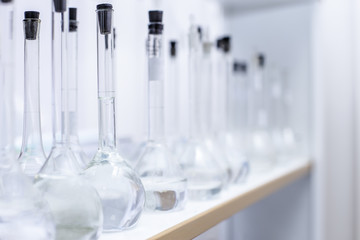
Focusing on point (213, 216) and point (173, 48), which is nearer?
point (213, 216)

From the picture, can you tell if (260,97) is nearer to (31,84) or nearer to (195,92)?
(195,92)

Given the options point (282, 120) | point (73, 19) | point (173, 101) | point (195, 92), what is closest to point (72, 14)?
point (73, 19)

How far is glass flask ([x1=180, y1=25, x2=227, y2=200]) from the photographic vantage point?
22.5 inches

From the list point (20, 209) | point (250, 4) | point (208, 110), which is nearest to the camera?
point (20, 209)

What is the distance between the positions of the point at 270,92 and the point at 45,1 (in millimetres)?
550

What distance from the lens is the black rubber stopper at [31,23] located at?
0.39 meters

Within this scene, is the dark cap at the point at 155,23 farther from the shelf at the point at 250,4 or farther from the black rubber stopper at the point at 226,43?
the shelf at the point at 250,4

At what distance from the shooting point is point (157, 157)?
51cm

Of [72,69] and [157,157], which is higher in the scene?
[72,69]

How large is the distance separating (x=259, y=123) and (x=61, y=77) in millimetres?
540

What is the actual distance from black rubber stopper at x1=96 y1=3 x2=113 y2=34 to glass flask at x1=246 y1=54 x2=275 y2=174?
485 millimetres

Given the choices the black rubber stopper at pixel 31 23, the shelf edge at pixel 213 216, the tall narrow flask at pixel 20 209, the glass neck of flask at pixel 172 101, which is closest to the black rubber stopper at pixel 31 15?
the black rubber stopper at pixel 31 23

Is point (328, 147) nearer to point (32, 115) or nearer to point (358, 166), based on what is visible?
point (358, 166)

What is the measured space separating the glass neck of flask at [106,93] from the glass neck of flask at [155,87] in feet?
0.26
